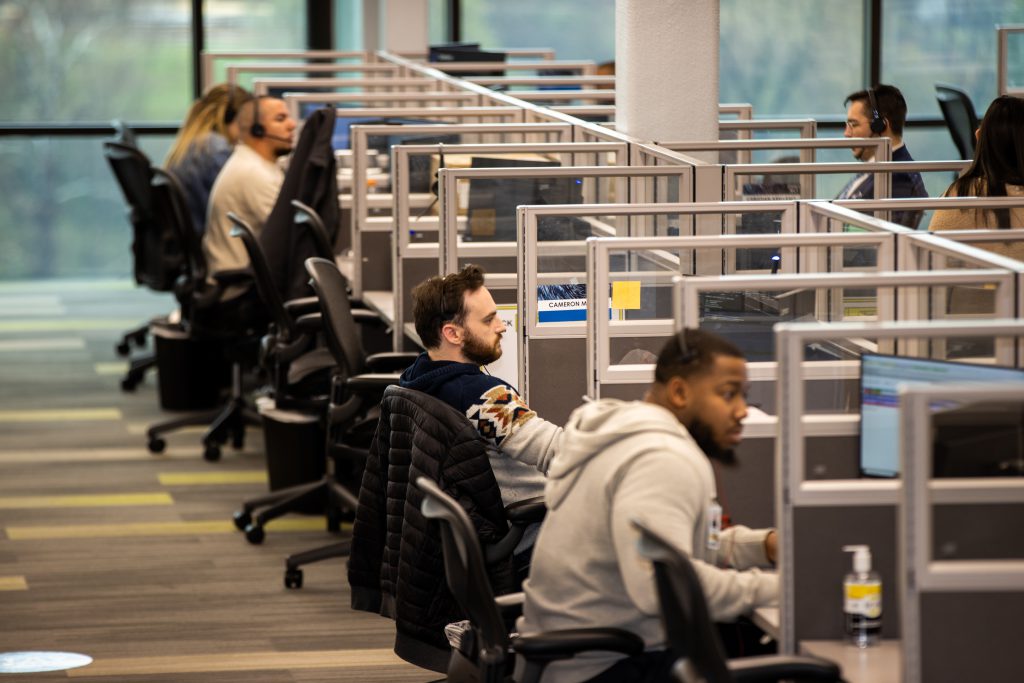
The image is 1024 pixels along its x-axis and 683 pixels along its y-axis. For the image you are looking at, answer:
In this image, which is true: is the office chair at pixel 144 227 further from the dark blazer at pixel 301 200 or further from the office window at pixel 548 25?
the office window at pixel 548 25

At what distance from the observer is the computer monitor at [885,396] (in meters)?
2.36

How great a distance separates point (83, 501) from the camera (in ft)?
17.8

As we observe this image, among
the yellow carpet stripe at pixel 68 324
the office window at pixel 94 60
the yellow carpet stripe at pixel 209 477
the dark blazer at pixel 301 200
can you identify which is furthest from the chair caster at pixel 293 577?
the office window at pixel 94 60

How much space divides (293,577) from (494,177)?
1307 millimetres

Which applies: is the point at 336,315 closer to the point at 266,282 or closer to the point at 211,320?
the point at 266,282

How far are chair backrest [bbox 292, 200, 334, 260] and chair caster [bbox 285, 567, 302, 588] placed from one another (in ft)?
3.63

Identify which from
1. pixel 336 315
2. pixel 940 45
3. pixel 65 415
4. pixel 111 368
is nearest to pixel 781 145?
pixel 336 315

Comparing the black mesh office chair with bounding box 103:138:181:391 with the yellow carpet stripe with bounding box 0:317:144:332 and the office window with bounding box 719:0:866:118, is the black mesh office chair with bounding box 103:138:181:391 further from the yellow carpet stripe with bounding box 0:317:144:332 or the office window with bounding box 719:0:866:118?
the office window with bounding box 719:0:866:118

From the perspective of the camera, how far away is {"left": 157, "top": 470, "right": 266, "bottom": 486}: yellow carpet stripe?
18.7 ft

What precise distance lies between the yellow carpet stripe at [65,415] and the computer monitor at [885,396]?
4.80 metres

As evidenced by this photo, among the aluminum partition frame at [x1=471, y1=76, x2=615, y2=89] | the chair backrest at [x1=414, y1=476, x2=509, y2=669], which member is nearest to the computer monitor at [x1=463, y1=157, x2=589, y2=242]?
the chair backrest at [x1=414, y1=476, x2=509, y2=669]

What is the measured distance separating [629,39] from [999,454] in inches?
117

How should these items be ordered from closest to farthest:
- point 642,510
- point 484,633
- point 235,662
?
point 642,510, point 484,633, point 235,662

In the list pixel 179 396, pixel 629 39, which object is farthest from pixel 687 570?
pixel 179 396
